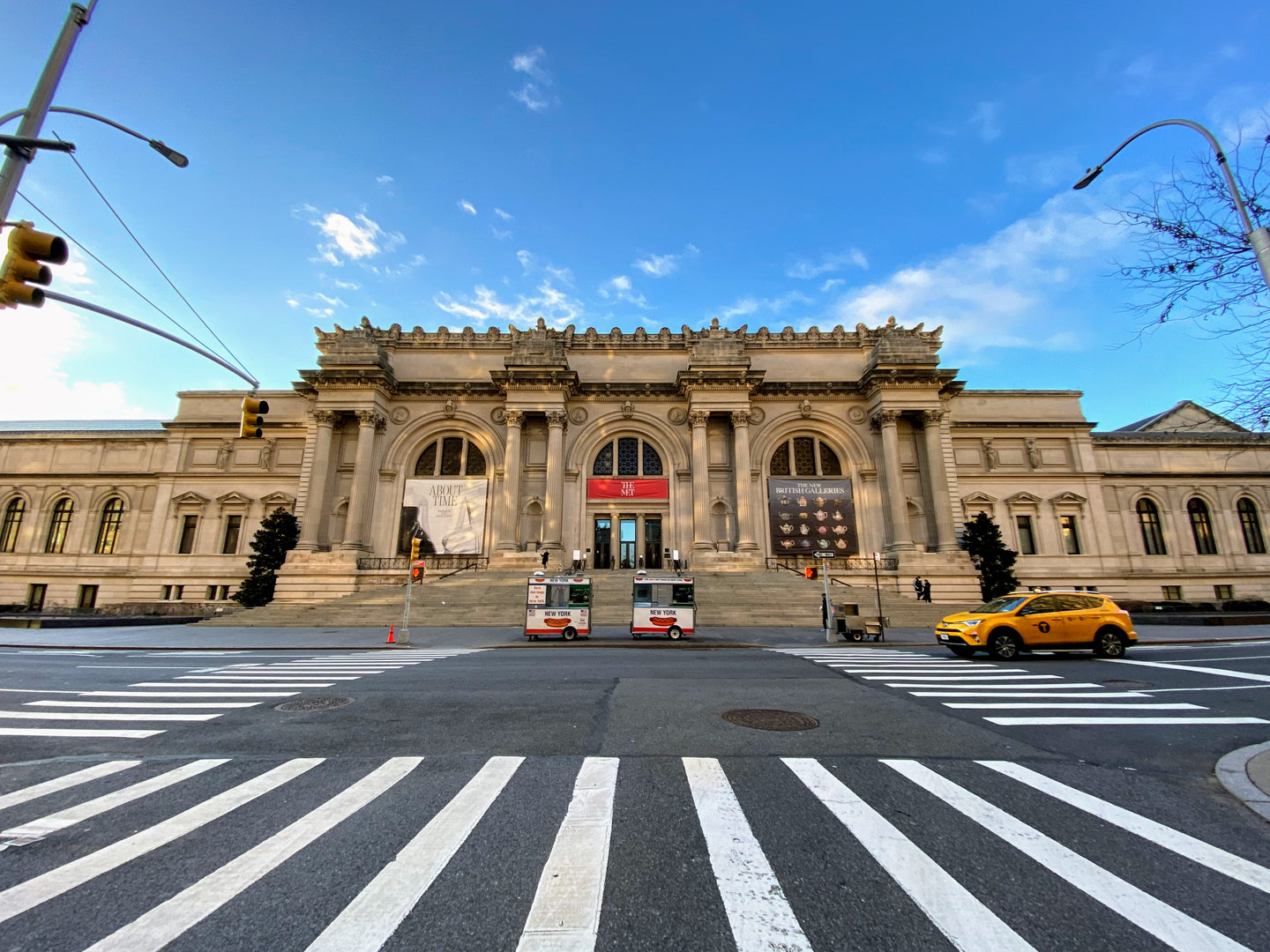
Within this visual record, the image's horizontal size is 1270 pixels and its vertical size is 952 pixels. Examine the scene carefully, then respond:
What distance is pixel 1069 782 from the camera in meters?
5.20

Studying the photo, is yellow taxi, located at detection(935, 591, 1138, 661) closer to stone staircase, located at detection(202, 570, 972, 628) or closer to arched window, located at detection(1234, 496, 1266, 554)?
stone staircase, located at detection(202, 570, 972, 628)

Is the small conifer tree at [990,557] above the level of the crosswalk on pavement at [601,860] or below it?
above

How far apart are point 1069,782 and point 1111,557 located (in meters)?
41.4

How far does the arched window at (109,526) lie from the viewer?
39.1m

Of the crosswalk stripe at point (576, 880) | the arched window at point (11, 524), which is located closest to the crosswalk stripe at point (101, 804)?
the crosswalk stripe at point (576, 880)

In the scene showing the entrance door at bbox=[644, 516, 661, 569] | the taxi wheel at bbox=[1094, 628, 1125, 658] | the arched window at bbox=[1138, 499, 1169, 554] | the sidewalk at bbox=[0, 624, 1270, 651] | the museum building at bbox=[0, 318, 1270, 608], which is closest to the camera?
the taxi wheel at bbox=[1094, 628, 1125, 658]

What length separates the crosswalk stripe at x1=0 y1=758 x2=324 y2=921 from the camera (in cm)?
308

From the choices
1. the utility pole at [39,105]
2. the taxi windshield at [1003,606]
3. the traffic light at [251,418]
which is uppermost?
the utility pole at [39,105]

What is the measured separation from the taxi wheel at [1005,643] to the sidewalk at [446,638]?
12.2 feet

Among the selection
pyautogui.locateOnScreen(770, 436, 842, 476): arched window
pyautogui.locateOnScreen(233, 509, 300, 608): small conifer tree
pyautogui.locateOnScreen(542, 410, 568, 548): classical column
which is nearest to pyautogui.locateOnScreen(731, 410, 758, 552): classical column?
pyautogui.locateOnScreen(770, 436, 842, 476): arched window

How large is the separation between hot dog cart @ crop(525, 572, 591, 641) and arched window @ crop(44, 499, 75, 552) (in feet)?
137

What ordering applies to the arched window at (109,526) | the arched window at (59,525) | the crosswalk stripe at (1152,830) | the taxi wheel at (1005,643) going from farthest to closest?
1. the arched window at (59,525)
2. the arched window at (109,526)
3. the taxi wheel at (1005,643)
4. the crosswalk stripe at (1152,830)

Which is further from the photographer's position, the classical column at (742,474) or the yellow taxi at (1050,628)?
the classical column at (742,474)

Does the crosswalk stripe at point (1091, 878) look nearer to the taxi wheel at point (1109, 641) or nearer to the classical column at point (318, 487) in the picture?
the taxi wheel at point (1109, 641)
